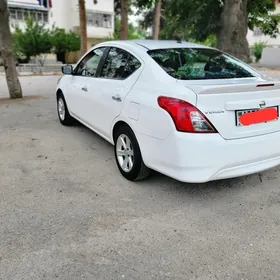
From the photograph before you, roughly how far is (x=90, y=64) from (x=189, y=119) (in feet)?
8.32

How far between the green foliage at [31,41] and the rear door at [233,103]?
21506mm

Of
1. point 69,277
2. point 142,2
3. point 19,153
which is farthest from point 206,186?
point 142,2

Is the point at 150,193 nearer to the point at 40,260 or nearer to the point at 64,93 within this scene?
the point at 40,260

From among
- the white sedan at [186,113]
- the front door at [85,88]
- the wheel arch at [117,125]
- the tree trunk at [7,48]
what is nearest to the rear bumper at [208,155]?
the white sedan at [186,113]

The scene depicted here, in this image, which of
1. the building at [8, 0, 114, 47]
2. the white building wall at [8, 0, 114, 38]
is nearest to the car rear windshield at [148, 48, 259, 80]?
the building at [8, 0, 114, 47]

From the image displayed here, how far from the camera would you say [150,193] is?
3299 millimetres

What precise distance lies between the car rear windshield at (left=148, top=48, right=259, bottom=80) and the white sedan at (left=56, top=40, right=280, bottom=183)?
1cm

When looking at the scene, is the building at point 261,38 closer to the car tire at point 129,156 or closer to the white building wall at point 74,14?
the white building wall at point 74,14

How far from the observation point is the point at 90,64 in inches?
185

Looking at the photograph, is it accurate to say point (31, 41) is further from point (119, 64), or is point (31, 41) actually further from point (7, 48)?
point (119, 64)

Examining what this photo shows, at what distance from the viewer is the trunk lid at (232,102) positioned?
2730mm

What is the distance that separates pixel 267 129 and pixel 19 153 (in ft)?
11.1

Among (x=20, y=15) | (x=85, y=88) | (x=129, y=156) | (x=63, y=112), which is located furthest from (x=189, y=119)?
(x=20, y=15)

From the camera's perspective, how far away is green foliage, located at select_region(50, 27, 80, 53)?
80.8 ft
